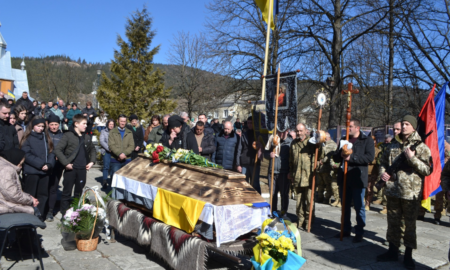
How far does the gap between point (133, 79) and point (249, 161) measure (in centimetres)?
874

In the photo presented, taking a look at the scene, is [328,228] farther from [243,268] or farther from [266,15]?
[266,15]

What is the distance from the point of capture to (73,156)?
6676 millimetres

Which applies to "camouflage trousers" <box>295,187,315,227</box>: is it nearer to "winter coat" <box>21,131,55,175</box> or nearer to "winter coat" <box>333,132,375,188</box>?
"winter coat" <box>333,132,375,188</box>

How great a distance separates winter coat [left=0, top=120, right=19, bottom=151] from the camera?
20.7ft

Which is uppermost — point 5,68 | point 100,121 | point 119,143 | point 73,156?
point 5,68

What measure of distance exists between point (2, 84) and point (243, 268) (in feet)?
160

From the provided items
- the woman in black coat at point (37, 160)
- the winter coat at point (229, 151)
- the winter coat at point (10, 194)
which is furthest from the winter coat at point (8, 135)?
the winter coat at point (229, 151)

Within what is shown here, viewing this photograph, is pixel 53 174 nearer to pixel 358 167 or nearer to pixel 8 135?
pixel 8 135

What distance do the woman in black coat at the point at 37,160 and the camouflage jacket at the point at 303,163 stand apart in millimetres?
4371

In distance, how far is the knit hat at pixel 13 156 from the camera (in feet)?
18.1

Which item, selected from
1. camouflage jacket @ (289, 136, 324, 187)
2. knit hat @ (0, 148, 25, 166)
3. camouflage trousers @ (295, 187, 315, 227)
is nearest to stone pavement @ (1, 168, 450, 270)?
camouflage trousers @ (295, 187, 315, 227)

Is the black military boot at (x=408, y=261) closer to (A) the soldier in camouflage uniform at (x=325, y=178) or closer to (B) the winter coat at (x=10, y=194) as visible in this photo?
(A) the soldier in camouflage uniform at (x=325, y=178)

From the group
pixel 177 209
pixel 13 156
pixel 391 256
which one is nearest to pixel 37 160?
pixel 13 156

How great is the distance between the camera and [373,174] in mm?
9375
